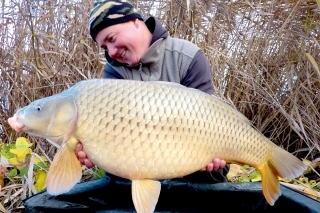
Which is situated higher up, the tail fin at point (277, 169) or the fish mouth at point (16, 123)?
the fish mouth at point (16, 123)

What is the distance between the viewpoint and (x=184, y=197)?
1827 mm

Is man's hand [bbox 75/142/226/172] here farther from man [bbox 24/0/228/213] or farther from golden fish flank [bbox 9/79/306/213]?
man [bbox 24/0/228/213]

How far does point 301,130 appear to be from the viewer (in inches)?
90.0

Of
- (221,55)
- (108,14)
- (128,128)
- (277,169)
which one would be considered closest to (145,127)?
(128,128)

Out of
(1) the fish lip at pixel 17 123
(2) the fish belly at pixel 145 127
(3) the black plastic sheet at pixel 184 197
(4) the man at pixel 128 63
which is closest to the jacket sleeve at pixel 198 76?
(4) the man at pixel 128 63

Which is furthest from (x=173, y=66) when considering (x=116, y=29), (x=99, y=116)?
(x=99, y=116)

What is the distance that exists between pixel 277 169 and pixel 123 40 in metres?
0.68

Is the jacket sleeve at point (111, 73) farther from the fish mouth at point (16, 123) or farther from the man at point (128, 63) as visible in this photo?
the fish mouth at point (16, 123)

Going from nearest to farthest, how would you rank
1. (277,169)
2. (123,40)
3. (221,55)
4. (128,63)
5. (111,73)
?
(277,169), (123,40), (128,63), (111,73), (221,55)

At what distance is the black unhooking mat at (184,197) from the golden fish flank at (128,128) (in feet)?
1.45

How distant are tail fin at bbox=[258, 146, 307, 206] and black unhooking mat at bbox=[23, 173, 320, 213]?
21 cm

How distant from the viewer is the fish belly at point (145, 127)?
1.29m

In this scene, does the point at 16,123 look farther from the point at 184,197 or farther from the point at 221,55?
the point at 221,55

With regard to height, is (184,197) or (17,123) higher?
(17,123)
